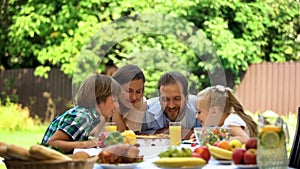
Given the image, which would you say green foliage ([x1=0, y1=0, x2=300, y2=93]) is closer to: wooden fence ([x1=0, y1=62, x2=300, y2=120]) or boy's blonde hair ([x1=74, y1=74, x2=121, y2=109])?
wooden fence ([x1=0, y1=62, x2=300, y2=120])

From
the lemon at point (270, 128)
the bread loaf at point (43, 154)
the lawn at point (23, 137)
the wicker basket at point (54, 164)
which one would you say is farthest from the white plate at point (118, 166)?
the lawn at point (23, 137)

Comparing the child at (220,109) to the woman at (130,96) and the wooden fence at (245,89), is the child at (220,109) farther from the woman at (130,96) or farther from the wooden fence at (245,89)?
the wooden fence at (245,89)

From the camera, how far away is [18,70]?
11.9 meters

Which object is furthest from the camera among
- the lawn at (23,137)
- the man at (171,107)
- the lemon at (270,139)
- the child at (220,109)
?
the lawn at (23,137)

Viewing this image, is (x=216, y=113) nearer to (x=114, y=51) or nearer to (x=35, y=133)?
(x=114, y=51)

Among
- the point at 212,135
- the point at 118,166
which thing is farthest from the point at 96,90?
the point at 118,166

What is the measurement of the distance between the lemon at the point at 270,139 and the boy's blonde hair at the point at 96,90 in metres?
1.37

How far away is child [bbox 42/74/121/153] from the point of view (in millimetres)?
3541

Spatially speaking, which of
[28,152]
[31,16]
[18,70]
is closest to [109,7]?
[31,16]

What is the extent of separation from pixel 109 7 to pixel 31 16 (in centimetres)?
123

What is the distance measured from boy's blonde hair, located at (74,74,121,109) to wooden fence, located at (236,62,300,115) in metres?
7.48

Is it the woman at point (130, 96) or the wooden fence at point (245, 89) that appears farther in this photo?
the wooden fence at point (245, 89)

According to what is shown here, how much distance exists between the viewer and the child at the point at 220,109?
11.8 ft

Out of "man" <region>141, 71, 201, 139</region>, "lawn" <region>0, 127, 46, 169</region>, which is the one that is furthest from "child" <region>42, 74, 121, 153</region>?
"lawn" <region>0, 127, 46, 169</region>
